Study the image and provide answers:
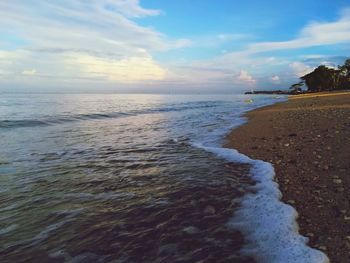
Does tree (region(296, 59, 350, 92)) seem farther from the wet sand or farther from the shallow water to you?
the shallow water

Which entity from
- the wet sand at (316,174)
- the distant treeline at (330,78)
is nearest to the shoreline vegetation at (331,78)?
the distant treeline at (330,78)

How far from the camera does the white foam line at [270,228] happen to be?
148 inches

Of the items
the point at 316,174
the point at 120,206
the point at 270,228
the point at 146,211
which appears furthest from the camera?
the point at 316,174

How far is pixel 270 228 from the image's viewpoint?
4.53m

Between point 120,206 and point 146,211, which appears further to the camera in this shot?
point 120,206

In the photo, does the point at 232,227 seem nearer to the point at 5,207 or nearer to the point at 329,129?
the point at 5,207

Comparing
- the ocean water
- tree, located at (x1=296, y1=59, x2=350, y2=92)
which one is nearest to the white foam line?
the ocean water

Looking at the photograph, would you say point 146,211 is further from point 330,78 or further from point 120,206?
point 330,78

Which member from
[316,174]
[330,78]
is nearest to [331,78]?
[330,78]

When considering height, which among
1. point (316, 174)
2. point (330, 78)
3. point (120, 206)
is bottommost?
point (120, 206)

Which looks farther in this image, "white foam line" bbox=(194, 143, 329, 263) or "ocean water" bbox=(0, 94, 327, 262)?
"ocean water" bbox=(0, 94, 327, 262)

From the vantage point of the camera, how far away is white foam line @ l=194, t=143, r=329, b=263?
376cm

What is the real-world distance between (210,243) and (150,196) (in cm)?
211

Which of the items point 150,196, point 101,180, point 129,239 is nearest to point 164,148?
point 101,180
